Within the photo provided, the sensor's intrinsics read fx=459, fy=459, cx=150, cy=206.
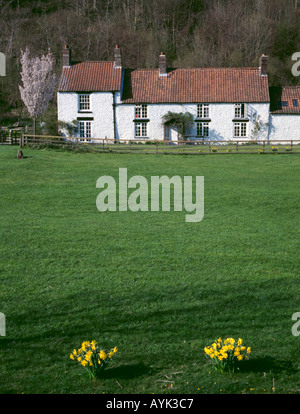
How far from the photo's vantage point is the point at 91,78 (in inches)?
1825

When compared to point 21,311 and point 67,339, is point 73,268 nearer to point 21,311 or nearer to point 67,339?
point 21,311

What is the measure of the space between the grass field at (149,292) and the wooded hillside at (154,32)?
50.1 m

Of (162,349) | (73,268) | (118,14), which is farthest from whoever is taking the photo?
(118,14)

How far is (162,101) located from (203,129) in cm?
497

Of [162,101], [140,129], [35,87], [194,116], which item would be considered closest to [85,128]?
[140,129]

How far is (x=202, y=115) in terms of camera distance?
151ft

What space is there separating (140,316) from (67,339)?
1520mm

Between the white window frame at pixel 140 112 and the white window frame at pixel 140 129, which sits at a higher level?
the white window frame at pixel 140 112

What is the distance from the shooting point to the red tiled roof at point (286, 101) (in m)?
45.8

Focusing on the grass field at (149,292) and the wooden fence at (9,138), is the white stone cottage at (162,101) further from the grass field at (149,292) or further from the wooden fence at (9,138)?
the grass field at (149,292)

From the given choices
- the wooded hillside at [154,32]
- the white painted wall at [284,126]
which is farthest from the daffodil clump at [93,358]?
the wooded hillside at [154,32]

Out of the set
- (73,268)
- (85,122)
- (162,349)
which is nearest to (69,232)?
(73,268)

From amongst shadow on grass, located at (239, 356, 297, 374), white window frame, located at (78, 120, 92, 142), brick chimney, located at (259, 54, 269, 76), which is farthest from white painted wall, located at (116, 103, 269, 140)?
shadow on grass, located at (239, 356, 297, 374)

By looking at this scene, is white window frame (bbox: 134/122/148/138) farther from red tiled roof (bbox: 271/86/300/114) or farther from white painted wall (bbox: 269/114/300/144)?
red tiled roof (bbox: 271/86/300/114)
